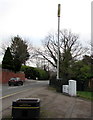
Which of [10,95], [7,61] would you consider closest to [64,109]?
[10,95]

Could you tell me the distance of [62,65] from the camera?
35.0 metres

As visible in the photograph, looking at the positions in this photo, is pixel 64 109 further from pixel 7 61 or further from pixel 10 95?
pixel 7 61

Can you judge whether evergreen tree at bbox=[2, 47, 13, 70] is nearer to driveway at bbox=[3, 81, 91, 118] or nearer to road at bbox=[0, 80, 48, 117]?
road at bbox=[0, 80, 48, 117]

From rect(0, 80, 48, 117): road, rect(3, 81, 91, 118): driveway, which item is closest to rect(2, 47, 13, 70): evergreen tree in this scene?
rect(0, 80, 48, 117): road

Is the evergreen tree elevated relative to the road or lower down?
elevated

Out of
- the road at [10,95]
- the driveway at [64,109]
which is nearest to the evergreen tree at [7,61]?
the road at [10,95]

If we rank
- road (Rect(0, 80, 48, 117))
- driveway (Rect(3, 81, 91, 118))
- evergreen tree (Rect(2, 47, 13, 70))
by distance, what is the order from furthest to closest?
evergreen tree (Rect(2, 47, 13, 70)), road (Rect(0, 80, 48, 117)), driveway (Rect(3, 81, 91, 118))

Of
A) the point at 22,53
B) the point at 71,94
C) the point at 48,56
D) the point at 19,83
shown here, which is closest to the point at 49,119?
the point at 71,94

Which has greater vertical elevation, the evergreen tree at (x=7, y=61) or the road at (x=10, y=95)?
the evergreen tree at (x=7, y=61)

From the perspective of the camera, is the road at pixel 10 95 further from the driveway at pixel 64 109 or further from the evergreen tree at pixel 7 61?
the evergreen tree at pixel 7 61

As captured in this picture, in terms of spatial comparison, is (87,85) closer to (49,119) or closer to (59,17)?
(59,17)

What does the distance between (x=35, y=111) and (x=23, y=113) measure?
1.44 feet

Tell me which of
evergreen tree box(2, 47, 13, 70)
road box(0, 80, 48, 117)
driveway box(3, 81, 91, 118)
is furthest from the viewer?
evergreen tree box(2, 47, 13, 70)

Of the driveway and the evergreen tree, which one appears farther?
the evergreen tree
